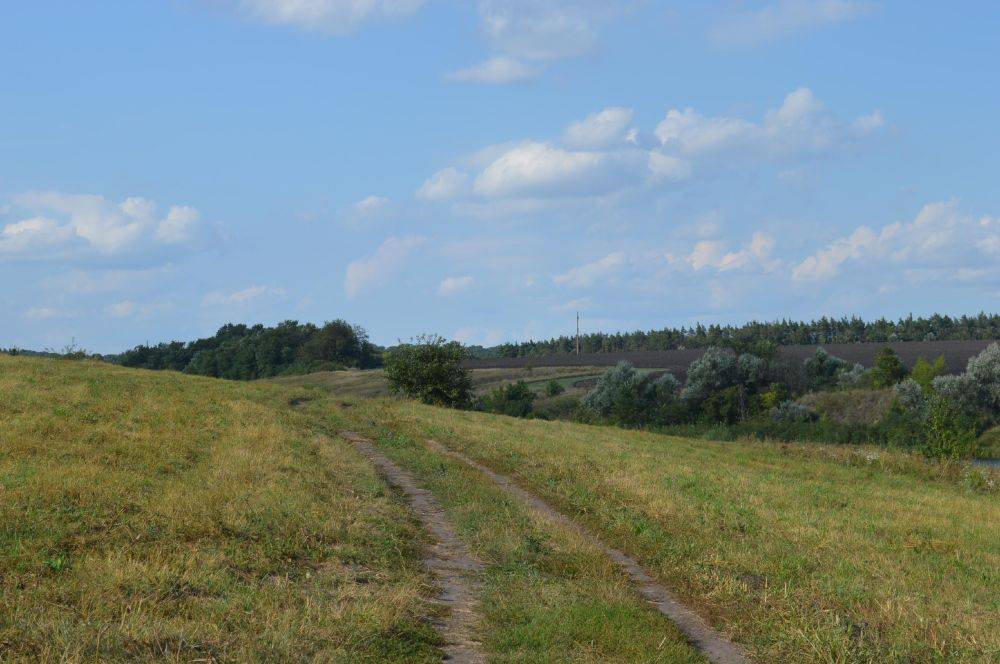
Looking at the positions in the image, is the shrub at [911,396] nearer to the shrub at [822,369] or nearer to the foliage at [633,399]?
the shrub at [822,369]

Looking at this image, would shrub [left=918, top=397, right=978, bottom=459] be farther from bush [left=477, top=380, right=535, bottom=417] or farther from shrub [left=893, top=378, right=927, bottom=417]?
bush [left=477, top=380, right=535, bottom=417]

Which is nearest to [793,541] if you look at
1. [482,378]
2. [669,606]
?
[669,606]

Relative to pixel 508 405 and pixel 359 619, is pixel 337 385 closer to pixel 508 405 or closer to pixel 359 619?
pixel 508 405

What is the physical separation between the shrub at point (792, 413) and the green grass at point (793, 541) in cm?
5633

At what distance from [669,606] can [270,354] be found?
148m

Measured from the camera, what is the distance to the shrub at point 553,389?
A: 109 metres

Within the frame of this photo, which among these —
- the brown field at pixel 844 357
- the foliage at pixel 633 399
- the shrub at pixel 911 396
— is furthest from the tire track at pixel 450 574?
the brown field at pixel 844 357

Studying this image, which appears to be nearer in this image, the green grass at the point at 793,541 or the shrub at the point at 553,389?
the green grass at the point at 793,541

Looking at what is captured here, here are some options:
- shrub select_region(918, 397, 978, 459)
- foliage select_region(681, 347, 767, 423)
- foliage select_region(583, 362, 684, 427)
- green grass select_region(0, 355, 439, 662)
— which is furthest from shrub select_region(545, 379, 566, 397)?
green grass select_region(0, 355, 439, 662)

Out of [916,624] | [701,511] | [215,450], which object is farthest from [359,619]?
[215,450]

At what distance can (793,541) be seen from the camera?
16312 mm

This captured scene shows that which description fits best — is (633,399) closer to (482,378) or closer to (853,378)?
(482,378)

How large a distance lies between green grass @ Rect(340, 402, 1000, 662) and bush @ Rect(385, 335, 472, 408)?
30.9m

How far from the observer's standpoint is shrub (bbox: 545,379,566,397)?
10862 cm
